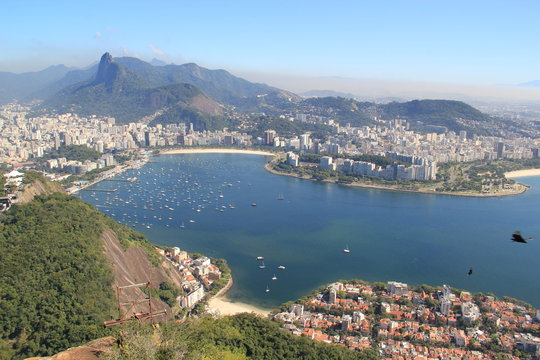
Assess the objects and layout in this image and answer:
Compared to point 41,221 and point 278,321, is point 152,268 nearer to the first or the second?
point 41,221

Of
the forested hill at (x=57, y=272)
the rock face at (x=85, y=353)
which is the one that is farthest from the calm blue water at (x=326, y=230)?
the rock face at (x=85, y=353)

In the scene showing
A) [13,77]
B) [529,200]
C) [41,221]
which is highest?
[13,77]

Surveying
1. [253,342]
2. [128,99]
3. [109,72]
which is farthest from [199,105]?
[253,342]

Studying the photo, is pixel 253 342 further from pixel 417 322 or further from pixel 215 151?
pixel 215 151

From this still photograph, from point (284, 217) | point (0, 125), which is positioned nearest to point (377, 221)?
point (284, 217)

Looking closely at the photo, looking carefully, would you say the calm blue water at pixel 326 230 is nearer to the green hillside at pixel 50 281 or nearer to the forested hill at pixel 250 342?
the forested hill at pixel 250 342

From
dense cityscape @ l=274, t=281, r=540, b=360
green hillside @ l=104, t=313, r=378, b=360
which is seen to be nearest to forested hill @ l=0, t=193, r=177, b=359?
green hillside @ l=104, t=313, r=378, b=360

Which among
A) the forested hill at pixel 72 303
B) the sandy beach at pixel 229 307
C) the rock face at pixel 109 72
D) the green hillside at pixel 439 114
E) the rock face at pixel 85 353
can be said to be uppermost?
the rock face at pixel 109 72
